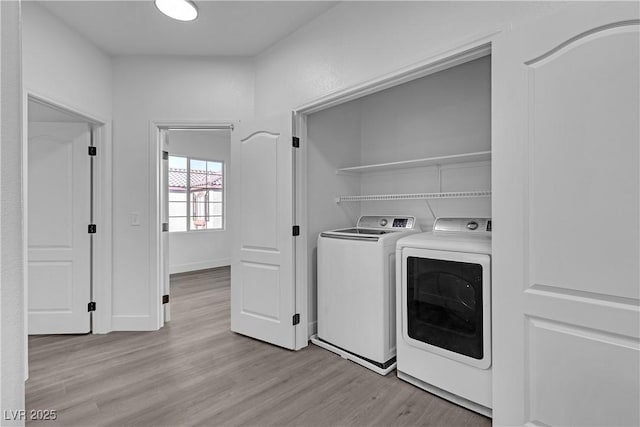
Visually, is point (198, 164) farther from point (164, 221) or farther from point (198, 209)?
A: point (164, 221)

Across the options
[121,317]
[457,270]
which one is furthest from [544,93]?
[121,317]

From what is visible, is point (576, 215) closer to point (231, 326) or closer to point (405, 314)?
point (405, 314)

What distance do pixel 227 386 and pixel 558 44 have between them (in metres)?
2.58

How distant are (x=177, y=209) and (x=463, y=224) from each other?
209 inches

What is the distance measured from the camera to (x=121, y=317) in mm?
3105

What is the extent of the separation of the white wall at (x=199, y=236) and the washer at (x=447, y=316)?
4.89m

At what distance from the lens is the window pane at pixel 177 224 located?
6000 mm

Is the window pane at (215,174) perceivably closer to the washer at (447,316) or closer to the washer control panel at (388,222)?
the washer control panel at (388,222)

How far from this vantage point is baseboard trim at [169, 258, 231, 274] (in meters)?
5.86

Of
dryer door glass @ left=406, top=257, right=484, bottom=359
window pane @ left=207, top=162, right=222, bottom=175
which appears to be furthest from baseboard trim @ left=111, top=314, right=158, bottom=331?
window pane @ left=207, top=162, right=222, bottom=175

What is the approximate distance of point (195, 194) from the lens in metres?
6.35

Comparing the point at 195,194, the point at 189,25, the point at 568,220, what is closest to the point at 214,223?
the point at 195,194

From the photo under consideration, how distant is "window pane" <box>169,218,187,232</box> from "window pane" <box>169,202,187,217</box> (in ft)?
0.32

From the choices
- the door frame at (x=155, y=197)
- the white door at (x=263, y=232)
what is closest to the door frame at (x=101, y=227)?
the door frame at (x=155, y=197)
